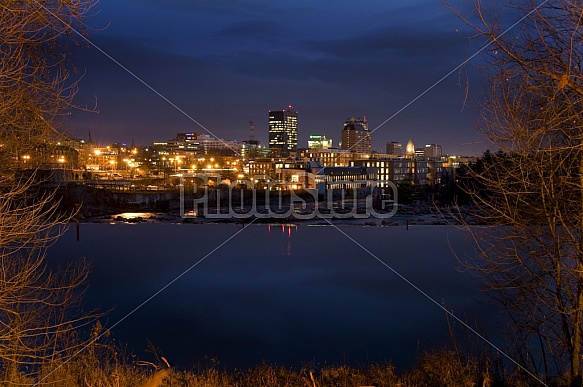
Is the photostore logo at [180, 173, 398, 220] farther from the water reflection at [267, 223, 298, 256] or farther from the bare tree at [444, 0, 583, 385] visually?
the bare tree at [444, 0, 583, 385]

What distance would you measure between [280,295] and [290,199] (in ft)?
98.1

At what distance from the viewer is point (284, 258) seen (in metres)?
18.2

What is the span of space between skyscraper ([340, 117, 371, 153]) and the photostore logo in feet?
245

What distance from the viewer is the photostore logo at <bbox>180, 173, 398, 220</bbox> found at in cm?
3281

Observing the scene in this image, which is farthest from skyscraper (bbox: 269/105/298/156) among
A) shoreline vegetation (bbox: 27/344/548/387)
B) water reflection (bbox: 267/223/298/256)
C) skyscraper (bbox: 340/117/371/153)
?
shoreline vegetation (bbox: 27/344/548/387)

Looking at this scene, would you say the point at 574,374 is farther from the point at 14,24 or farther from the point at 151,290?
the point at 151,290

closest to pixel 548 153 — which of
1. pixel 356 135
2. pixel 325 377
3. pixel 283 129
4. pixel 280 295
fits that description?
pixel 325 377

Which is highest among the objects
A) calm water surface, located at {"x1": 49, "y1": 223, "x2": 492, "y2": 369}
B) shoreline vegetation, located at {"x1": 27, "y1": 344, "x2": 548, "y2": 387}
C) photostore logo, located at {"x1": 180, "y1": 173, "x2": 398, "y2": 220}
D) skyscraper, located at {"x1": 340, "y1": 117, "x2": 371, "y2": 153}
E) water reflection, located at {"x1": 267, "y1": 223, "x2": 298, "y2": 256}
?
skyscraper, located at {"x1": 340, "y1": 117, "x2": 371, "y2": 153}

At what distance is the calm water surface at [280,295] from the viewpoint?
30.5ft

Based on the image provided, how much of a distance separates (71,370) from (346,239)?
59.1 ft

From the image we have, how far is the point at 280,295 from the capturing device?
42.9 ft

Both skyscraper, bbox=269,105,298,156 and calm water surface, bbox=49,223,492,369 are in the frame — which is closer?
calm water surface, bbox=49,223,492,369

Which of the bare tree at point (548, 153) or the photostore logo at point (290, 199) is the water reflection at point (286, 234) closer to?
the photostore logo at point (290, 199)

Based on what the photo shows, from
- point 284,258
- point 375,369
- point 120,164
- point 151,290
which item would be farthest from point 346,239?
point 120,164
